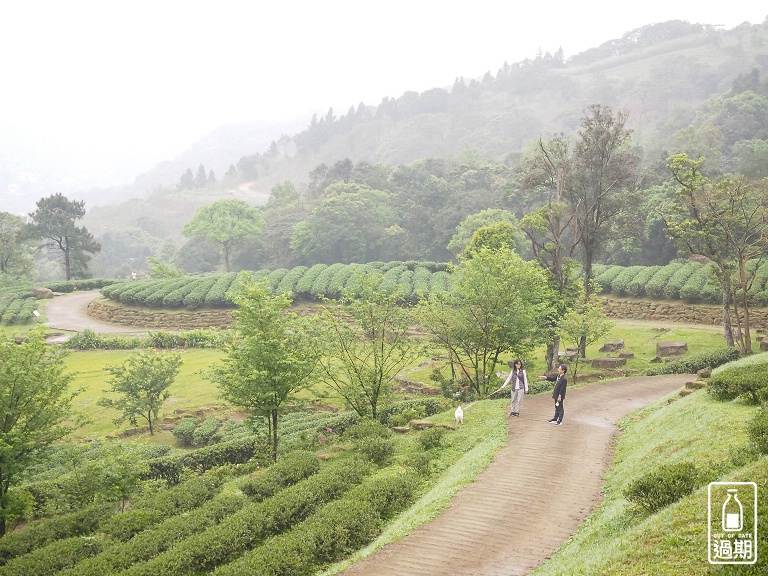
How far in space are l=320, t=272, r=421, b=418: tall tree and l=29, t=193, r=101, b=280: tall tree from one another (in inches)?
2235

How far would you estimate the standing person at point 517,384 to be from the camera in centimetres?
1918

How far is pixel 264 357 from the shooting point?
19.2m

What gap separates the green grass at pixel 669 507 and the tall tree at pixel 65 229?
6850 cm

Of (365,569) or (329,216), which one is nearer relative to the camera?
(365,569)

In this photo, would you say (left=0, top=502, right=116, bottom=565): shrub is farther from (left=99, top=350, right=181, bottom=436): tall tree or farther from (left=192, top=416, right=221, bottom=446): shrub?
(left=99, top=350, right=181, bottom=436): tall tree

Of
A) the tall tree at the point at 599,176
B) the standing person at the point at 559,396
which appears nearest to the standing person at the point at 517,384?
the standing person at the point at 559,396

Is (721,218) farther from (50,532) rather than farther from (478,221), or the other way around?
(478,221)

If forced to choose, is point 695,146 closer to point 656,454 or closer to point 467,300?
point 467,300

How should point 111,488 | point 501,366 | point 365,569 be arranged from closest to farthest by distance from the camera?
point 365,569, point 111,488, point 501,366

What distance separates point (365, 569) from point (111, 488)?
10932mm

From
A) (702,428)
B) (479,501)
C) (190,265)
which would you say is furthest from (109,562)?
(190,265)

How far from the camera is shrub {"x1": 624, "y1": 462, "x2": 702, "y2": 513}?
1016 centimetres

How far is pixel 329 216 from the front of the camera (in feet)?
234

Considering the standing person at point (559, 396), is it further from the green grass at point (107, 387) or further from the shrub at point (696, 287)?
the shrub at point (696, 287)
